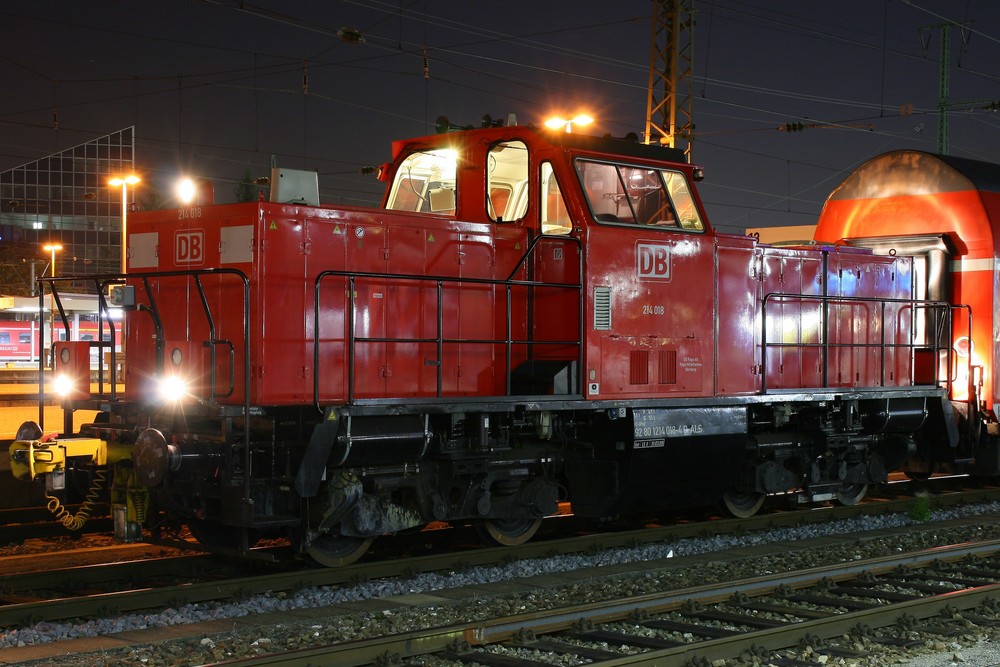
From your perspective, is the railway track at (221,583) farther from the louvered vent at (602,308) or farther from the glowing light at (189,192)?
the glowing light at (189,192)

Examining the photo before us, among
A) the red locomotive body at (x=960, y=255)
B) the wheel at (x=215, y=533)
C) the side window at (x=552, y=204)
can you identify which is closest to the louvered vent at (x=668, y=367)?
the side window at (x=552, y=204)

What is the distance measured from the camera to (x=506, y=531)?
31.4 ft

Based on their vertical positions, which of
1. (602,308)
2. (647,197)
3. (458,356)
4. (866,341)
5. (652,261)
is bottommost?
(458,356)

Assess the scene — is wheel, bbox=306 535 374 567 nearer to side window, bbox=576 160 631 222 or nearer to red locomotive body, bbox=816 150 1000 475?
side window, bbox=576 160 631 222

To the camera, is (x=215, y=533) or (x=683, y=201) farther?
(x=683, y=201)

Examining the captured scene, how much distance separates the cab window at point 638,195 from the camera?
9406 mm

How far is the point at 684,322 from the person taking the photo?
999cm

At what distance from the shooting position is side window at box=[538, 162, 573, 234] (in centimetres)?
929

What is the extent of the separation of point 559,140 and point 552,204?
1.85ft

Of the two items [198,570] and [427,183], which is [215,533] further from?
[427,183]

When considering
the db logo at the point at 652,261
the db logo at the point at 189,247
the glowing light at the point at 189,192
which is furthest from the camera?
the db logo at the point at 652,261

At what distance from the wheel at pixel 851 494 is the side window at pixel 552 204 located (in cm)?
532

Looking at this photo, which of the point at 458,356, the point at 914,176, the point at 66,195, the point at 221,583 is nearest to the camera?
the point at 221,583

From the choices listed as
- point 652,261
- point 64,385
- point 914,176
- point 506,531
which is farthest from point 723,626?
point 914,176
